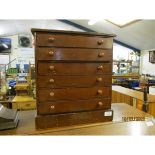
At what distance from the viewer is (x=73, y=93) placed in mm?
1180

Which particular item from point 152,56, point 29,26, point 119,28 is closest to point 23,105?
point 29,26

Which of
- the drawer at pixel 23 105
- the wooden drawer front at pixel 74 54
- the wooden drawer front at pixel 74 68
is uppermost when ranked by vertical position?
the wooden drawer front at pixel 74 54

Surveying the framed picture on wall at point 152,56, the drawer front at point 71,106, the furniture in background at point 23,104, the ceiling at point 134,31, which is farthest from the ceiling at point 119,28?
the drawer front at point 71,106

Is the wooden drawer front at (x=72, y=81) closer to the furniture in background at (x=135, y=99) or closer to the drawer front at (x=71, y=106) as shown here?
the drawer front at (x=71, y=106)

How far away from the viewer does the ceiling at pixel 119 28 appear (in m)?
5.71

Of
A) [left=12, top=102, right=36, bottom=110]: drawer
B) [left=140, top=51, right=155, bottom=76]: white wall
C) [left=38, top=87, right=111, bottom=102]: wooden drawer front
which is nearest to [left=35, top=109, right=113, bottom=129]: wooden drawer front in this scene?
[left=38, top=87, right=111, bottom=102]: wooden drawer front

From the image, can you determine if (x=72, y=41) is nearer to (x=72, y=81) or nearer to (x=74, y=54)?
(x=74, y=54)

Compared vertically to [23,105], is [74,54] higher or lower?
higher

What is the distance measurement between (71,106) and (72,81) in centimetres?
16

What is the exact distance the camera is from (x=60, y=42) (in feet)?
3.65

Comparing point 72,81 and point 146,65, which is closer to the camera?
point 72,81

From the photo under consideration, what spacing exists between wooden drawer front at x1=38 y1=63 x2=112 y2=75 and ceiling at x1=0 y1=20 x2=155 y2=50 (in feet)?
14.6

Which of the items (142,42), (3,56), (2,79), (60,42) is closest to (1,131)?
(60,42)

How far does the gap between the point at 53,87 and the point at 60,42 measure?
0.28 meters
